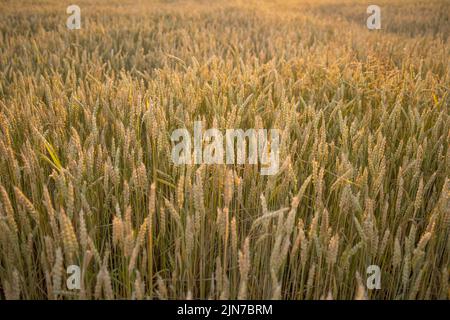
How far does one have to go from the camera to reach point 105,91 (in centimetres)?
172

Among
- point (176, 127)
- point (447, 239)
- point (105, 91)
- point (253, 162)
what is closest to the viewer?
point (447, 239)

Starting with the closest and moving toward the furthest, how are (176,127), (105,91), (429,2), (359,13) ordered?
(176,127), (105,91), (359,13), (429,2)

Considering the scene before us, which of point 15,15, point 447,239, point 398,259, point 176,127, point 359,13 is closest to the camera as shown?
Answer: point 398,259

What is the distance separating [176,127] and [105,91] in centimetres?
46

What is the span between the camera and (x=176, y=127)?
1425mm

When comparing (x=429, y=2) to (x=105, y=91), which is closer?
(x=105, y=91)
